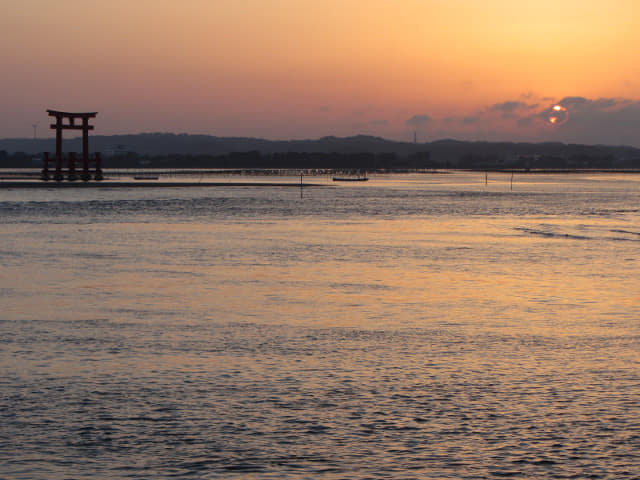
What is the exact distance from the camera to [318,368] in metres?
11.7

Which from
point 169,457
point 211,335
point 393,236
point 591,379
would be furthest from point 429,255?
point 169,457

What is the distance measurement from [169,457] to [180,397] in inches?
84.0

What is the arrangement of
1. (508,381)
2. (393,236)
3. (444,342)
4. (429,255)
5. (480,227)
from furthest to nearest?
(480,227) → (393,236) → (429,255) → (444,342) → (508,381)

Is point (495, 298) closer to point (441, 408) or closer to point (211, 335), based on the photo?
point (211, 335)

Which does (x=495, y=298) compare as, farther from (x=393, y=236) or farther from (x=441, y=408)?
(x=393, y=236)

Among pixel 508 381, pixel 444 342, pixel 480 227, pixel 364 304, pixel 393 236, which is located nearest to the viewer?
pixel 508 381

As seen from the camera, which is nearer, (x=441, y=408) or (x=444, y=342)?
(x=441, y=408)

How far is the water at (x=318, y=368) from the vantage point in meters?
8.15

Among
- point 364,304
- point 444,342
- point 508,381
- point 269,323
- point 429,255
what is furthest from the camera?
point 429,255

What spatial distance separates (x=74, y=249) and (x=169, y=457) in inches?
894

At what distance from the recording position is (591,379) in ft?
36.3

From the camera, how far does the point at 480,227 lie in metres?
43.4

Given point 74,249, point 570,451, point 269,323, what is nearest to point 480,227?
point 74,249

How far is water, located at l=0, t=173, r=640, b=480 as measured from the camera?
815 centimetres
